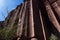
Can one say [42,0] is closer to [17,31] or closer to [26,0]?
[26,0]

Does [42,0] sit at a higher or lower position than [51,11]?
higher

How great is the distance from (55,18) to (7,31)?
1630mm

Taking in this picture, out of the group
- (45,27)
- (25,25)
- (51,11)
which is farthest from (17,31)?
(51,11)

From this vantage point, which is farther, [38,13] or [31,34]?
[38,13]

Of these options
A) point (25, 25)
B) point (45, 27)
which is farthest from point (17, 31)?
point (45, 27)

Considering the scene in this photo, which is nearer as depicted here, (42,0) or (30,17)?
(30,17)

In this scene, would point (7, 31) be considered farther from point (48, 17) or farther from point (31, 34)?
point (48, 17)

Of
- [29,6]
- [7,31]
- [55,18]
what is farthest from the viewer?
[29,6]

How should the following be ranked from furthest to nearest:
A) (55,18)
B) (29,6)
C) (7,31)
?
(29,6), (55,18), (7,31)

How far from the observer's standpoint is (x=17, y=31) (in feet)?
23.7

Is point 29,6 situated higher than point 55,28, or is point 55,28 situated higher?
point 29,6

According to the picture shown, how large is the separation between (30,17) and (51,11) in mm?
749

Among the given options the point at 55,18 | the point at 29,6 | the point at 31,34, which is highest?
the point at 29,6

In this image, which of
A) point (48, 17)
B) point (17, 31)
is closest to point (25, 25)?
point (17, 31)
